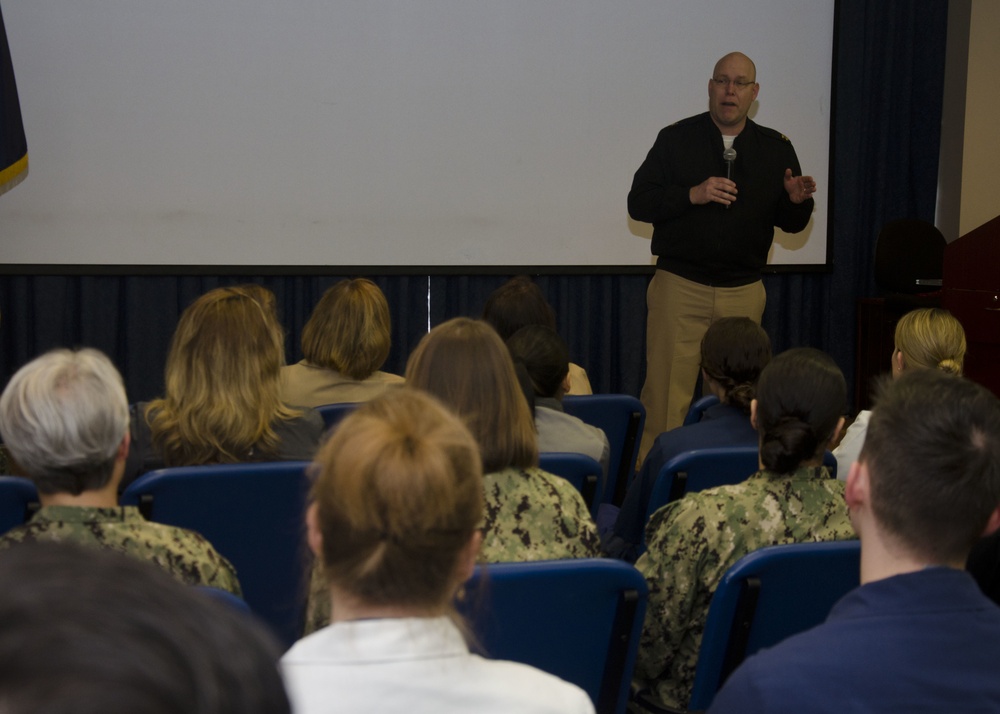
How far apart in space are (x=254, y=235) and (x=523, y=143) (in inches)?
57.9

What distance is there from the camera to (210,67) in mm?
5160

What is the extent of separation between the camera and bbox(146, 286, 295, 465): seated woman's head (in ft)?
7.91

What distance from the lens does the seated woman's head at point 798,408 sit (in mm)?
2033

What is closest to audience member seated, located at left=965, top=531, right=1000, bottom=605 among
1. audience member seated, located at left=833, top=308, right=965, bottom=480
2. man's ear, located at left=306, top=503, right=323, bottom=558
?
man's ear, located at left=306, top=503, right=323, bottom=558

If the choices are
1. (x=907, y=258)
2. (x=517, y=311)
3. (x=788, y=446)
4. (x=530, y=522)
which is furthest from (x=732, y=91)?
(x=530, y=522)

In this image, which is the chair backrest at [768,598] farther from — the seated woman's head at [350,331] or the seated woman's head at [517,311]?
the seated woman's head at [517,311]

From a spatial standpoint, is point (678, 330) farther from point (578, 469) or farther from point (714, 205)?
point (578, 469)

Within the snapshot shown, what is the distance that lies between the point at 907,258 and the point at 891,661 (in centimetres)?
514

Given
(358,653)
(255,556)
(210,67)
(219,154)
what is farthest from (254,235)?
(358,653)

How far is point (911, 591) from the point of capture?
1.17 meters

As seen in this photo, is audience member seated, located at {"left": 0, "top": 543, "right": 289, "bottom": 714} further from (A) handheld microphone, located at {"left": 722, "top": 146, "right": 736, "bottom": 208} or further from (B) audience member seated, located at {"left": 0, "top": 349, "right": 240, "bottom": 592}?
(A) handheld microphone, located at {"left": 722, "top": 146, "right": 736, "bottom": 208}

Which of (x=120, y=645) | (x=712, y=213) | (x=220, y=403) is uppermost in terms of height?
(x=712, y=213)

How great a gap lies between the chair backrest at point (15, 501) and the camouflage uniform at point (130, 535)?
36 centimetres

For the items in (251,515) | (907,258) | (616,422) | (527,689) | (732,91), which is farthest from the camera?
(907,258)
